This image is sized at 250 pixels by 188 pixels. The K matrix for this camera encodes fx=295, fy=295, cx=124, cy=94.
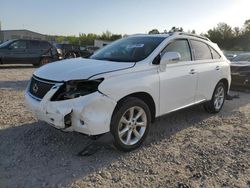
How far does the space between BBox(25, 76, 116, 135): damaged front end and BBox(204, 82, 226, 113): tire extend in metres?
3.18

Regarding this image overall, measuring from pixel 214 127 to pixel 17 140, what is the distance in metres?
3.57

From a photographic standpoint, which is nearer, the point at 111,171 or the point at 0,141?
the point at 111,171

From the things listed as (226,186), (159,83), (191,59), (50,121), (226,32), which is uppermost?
(226,32)

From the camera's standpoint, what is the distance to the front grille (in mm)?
4027

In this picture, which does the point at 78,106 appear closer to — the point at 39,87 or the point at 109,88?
the point at 109,88

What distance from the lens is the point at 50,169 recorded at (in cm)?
376

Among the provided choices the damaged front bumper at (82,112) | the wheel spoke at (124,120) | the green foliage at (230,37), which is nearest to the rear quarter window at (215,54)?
the wheel spoke at (124,120)

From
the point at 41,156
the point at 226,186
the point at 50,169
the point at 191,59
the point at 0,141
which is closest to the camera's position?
the point at 226,186

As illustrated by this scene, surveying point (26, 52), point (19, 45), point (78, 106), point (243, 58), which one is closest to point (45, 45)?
point (26, 52)

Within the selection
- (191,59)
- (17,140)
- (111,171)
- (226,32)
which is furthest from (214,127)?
(226,32)

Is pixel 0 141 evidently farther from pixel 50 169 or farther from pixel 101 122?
pixel 101 122

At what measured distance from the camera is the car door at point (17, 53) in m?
15.8

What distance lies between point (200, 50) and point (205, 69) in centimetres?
39

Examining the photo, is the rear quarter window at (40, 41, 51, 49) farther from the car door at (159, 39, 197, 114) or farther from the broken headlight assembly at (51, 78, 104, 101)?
the broken headlight assembly at (51, 78, 104, 101)
